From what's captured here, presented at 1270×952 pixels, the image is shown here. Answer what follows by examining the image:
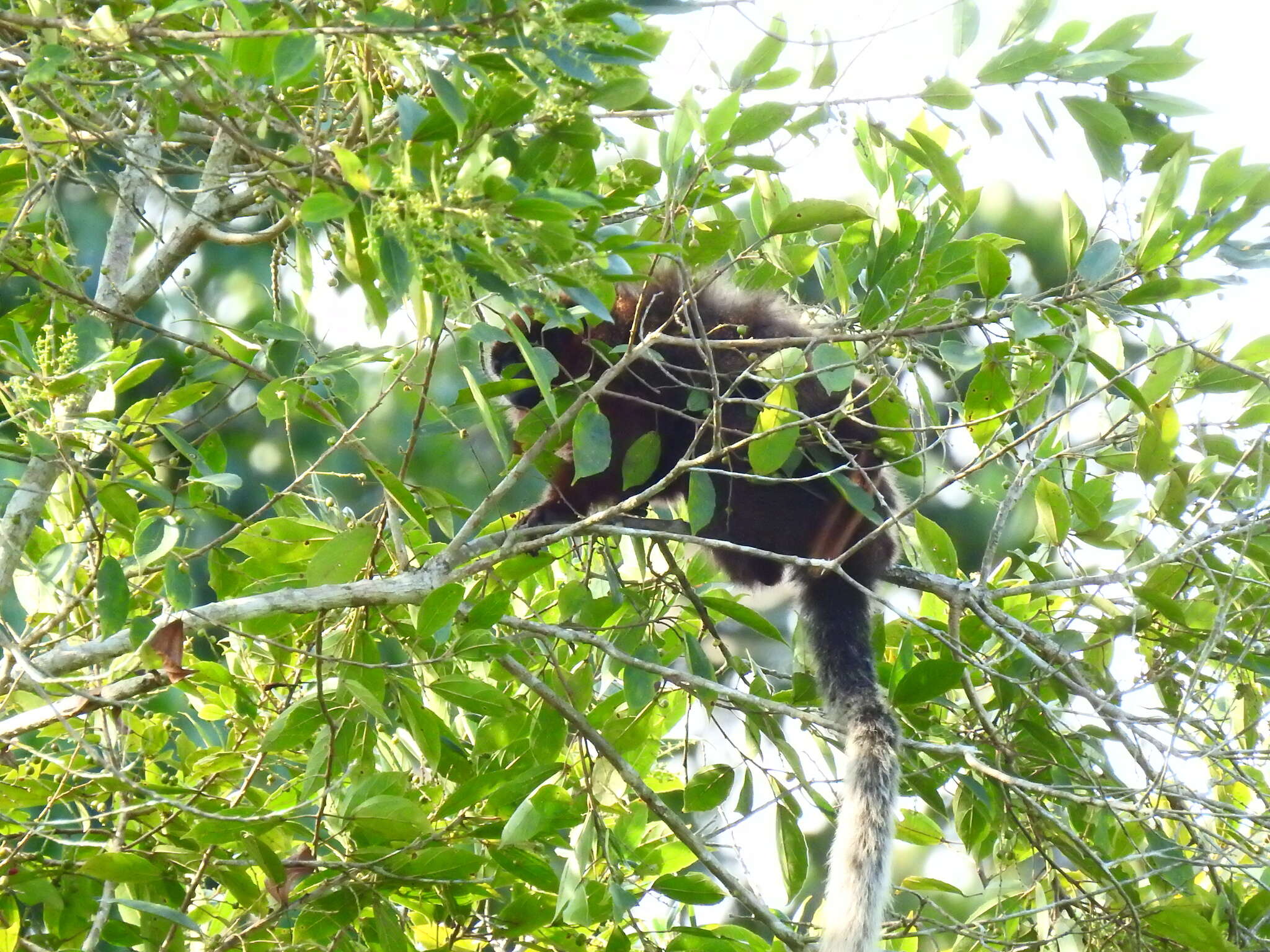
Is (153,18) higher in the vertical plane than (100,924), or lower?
higher

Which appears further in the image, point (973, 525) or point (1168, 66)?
point (973, 525)

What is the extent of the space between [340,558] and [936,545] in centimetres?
134

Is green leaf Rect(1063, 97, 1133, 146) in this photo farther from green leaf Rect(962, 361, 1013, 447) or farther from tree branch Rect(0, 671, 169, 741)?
tree branch Rect(0, 671, 169, 741)

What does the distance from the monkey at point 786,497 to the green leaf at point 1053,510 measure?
14.3 inches

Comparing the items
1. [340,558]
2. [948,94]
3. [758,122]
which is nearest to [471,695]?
[340,558]

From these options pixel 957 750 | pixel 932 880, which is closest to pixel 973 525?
pixel 932 880

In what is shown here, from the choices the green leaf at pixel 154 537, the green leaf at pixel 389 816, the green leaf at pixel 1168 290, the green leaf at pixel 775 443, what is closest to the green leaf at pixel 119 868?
the green leaf at pixel 389 816

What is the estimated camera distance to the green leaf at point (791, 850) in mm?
2639

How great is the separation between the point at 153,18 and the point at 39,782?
1605 millimetres

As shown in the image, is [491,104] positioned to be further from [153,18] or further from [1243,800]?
[1243,800]

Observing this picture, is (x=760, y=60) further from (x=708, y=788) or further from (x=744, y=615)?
(x=708, y=788)

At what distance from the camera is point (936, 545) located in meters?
2.55

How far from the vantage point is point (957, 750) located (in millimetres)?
2068

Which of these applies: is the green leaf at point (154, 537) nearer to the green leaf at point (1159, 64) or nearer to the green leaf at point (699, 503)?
the green leaf at point (699, 503)
